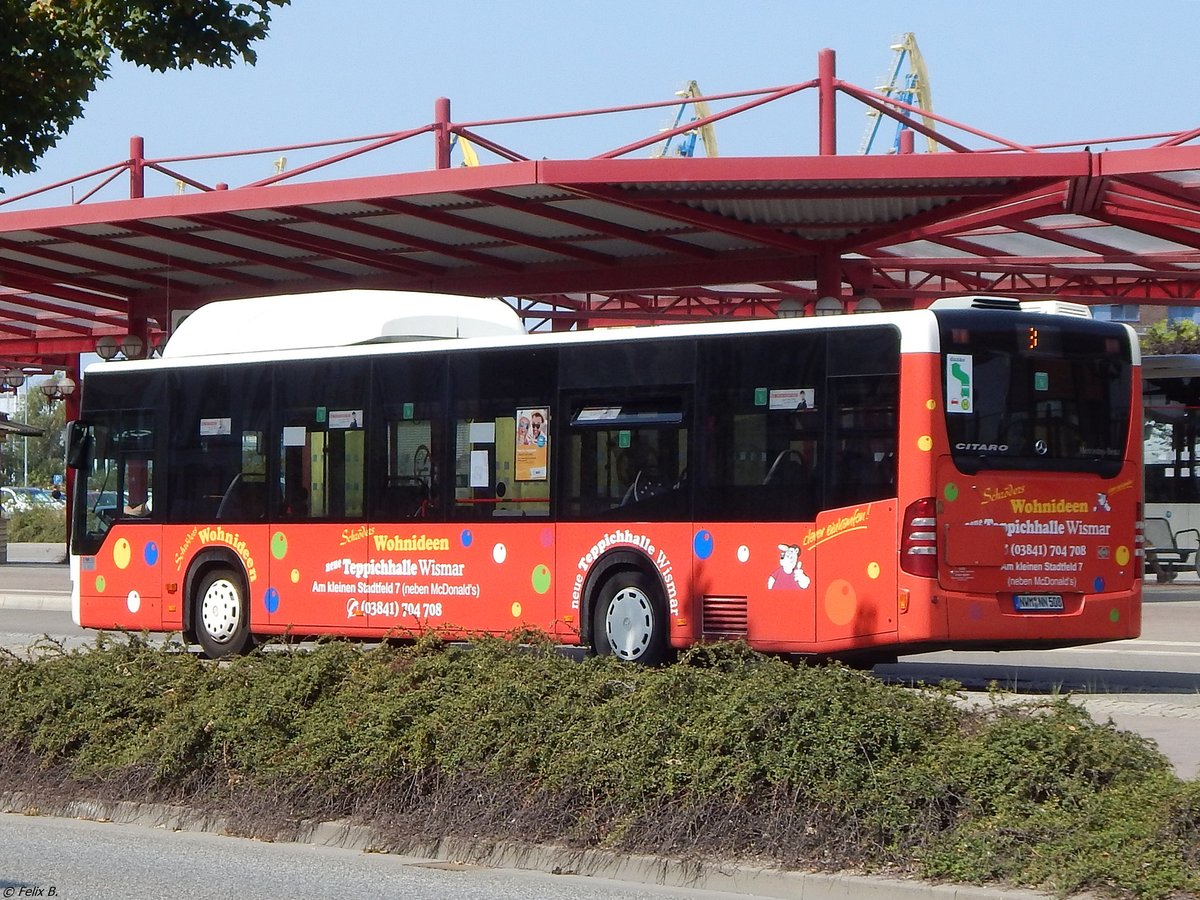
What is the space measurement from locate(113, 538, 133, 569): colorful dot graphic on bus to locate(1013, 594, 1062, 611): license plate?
9451 mm

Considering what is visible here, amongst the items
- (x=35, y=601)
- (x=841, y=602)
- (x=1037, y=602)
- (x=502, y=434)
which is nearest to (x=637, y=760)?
(x=841, y=602)

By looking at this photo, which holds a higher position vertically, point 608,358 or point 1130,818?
point 608,358

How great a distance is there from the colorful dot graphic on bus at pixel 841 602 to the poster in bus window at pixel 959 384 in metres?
1.51

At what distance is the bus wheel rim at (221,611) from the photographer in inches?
691

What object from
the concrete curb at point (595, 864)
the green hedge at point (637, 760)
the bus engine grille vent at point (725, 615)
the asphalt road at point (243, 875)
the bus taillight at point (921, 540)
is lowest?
the asphalt road at point (243, 875)

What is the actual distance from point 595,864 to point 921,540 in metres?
5.75

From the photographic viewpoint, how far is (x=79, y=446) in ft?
62.5

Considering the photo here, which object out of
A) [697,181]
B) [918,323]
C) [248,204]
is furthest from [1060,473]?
[248,204]

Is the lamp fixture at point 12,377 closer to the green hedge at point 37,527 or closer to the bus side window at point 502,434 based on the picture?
the green hedge at point 37,527

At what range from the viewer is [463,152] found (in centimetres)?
7100

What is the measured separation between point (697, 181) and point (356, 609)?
767cm

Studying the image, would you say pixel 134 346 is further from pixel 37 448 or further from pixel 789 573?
pixel 37 448

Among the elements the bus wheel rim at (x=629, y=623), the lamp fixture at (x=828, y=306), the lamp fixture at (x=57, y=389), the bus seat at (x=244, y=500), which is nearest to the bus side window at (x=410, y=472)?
the bus seat at (x=244, y=500)

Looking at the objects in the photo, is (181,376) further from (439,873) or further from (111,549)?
(439,873)
